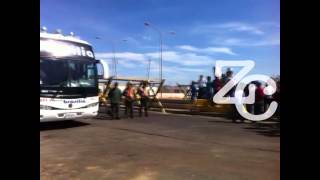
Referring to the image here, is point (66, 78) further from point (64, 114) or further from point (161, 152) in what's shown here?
point (161, 152)

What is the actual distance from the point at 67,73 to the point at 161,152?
6.16 m

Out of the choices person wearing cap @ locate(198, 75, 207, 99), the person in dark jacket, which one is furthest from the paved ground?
person wearing cap @ locate(198, 75, 207, 99)

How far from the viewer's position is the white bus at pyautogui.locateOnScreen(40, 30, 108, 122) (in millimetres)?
13500

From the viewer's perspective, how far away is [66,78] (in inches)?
555

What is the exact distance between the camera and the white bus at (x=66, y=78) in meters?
13.5

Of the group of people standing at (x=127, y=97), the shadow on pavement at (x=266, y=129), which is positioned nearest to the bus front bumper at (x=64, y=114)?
the group of people standing at (x=127, y=97)

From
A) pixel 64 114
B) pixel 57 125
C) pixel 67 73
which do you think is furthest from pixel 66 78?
pixel 57 125

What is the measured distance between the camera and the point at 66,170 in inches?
295

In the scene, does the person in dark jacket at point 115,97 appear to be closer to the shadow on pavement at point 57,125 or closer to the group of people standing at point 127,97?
the group of people standing at point 127,97
